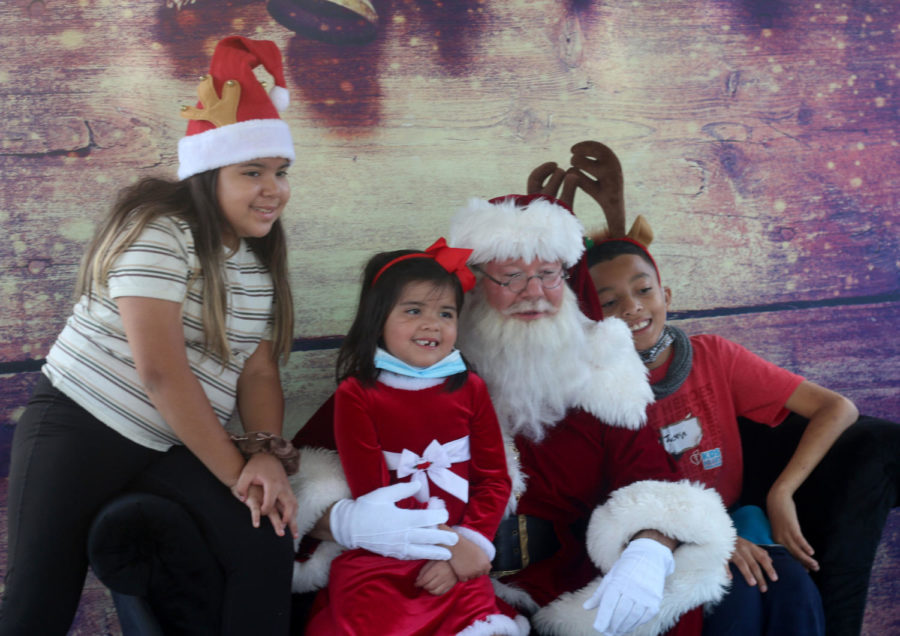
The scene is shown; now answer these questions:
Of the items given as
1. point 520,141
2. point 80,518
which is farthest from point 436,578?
point 520,141

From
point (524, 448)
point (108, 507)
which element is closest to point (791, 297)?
point (524, 448)

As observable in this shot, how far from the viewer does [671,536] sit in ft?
5.44

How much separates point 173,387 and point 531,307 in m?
0.81

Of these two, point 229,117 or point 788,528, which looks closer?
point 229,117

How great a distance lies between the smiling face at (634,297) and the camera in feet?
6.27

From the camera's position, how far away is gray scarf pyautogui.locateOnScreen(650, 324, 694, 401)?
1906 mm

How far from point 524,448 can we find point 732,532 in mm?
515

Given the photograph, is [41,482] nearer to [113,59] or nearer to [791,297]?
[113,59]

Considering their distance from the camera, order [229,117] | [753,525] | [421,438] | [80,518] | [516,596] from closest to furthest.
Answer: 1. [80,518]
2. [229,117]
3. [421,438]
4. [516,596]
5. [753,525]

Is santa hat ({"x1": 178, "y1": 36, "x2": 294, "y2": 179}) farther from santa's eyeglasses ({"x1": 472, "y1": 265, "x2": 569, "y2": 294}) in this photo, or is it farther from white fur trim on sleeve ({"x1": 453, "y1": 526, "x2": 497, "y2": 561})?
white fur trim on sleeve ({"x1": 453, "y1": 526, "x2": 497, "y2": 561})

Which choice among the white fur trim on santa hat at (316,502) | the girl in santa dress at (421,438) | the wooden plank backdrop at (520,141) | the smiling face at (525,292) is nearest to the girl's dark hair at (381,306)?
the girl in santa dress at (421,438)

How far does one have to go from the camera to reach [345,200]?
221 centimetres

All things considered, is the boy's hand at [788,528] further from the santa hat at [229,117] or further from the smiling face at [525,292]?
the santa hat at [229,117]

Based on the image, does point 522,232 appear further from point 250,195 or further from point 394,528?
point 394,528
